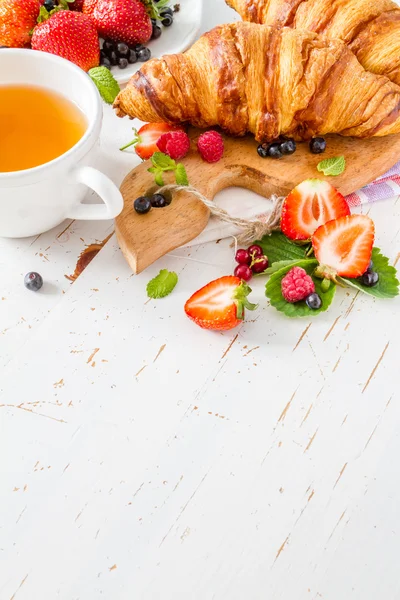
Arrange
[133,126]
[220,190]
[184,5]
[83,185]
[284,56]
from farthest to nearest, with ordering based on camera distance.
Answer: [184,5], [133,126], [220,190], [284,56], [83,185]

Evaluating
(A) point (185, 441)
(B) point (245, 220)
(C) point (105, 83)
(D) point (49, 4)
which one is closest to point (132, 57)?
(C) point (105, 83)

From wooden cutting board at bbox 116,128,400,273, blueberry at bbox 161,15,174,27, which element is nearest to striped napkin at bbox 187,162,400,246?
wooden cutting board at bbox 116,128,400,273

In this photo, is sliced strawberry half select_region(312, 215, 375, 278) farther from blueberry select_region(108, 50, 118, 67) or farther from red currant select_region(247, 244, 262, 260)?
blueberry select_region(108, 50, 118, 67)

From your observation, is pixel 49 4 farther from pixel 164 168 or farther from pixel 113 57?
pixel 164 168

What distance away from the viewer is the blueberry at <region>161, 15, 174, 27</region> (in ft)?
6.29

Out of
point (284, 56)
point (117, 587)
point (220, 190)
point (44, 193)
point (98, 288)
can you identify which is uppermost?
point (284, 56)

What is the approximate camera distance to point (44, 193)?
1341 mm

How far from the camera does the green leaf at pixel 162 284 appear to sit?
57.1 inches

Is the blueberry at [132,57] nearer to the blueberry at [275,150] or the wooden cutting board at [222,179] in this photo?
the wooden cutting board at [222,179]

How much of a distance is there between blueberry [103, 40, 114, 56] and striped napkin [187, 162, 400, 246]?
56 cm

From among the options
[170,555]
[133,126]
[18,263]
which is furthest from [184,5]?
[170,555]

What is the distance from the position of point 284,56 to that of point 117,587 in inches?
44.8

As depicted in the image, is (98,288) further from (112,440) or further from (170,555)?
(170,555)

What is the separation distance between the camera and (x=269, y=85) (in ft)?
5.04
